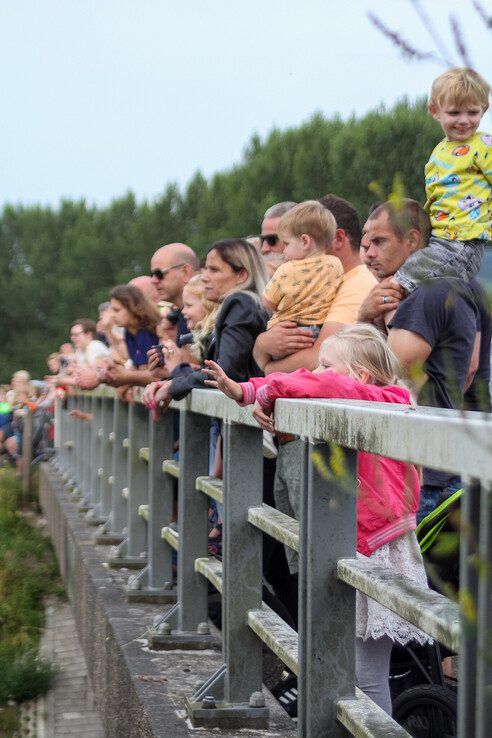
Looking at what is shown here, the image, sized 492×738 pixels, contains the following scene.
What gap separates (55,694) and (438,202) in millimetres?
3607

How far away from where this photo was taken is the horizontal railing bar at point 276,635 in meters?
3.05

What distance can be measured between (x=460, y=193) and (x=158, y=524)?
2.22 meters

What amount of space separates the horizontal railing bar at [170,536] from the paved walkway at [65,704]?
81cm

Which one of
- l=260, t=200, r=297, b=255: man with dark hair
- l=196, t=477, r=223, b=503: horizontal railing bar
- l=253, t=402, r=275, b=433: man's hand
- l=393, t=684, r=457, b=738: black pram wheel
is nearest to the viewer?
l=253, t=402, r=275, b=433: man's hand

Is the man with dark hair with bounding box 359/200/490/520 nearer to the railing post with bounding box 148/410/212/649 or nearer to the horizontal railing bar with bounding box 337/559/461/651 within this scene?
the railing post with bounding box 148/410/212/649

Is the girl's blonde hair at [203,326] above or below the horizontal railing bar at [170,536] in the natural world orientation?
above

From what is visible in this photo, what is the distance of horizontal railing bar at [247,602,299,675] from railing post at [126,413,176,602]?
2.11 m

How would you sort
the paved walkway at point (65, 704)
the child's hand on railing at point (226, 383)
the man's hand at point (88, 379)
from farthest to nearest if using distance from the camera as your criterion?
the man's hand at point (88, 379), the paved walkway at point (65, 704), the child's hand on railing at point (226, 383)

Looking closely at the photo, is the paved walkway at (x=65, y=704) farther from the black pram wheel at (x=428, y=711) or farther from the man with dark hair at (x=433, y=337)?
the black pram wheel at (x=428, y=711)

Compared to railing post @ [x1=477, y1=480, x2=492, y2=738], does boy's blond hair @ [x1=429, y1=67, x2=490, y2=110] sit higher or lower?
A: higher

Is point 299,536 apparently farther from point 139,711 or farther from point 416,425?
point 139,711

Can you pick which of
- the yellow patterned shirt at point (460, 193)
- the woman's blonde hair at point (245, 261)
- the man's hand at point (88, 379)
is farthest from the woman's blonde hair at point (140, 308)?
the yellow patterned shirt at point (460, 193)

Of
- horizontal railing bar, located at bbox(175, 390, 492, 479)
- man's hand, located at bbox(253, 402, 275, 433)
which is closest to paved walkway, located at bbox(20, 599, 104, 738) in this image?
Result: man's hand, located at bbox(253, 402, 275, 433)

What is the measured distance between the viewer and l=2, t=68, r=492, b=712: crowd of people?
3150 mm
